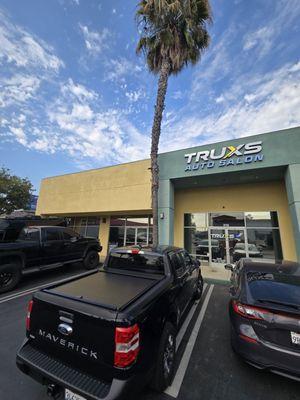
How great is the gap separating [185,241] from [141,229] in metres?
3.17

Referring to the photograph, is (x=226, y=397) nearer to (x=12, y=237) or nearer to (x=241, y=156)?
(x=12, y=237)

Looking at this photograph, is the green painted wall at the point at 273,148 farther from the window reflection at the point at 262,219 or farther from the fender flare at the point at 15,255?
the fender flare at the point at 15,255

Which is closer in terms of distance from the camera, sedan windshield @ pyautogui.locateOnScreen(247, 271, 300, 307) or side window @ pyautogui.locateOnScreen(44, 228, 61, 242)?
sedan windshield @ pyautogui.locateOnScreen(247, 271, 300, 307)

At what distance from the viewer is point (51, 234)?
7930 millimetres

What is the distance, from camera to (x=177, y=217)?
40.4 ft

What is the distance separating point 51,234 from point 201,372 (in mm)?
6927

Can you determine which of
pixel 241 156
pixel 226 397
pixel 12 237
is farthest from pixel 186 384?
pixel 241 156

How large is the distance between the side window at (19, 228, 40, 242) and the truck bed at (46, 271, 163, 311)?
472 centimetres

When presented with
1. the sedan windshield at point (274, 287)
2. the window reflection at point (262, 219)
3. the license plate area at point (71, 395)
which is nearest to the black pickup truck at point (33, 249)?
the license plate area at point (71, 395)

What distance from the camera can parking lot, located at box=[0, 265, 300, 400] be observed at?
2637mm

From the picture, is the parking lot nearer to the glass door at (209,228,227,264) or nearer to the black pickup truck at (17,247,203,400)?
the black pickup truck at (17,247,203,400)

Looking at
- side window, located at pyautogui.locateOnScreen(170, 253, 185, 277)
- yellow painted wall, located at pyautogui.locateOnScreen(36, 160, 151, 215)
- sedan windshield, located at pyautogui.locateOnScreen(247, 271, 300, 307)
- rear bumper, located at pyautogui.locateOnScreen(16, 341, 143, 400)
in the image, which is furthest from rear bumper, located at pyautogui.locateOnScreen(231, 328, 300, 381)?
yellow painted wall, located at pyautogui.locateOnScreen(36, 160, 151, 215)

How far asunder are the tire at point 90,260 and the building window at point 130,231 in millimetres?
4075

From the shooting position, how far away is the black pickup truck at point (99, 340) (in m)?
2.02
